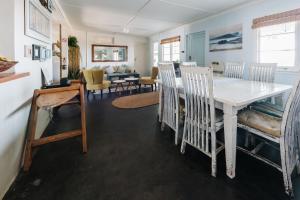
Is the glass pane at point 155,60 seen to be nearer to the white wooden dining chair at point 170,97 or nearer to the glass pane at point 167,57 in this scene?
the glass pane at point 167,57

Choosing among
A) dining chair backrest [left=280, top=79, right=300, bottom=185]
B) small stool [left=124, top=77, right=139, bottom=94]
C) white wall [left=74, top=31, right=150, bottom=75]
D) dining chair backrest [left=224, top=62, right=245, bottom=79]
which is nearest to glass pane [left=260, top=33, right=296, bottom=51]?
dining chair backrest [left=224, top=62, right=245, bottom=79]

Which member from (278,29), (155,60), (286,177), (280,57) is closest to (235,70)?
(280,57)

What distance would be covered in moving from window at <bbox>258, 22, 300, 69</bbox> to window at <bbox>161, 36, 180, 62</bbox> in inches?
117

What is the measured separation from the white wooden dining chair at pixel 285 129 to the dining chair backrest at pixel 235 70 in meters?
1.59

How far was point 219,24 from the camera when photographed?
440 cm

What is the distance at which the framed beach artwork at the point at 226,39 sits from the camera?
12.9ft

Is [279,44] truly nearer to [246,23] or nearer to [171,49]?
[246,23]

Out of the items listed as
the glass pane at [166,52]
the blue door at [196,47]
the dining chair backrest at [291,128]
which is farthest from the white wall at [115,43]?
the dining chair backrest at [291,128]

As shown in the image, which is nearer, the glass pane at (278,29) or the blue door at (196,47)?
the glass pane at (278,29)

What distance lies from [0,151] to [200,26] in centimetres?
524

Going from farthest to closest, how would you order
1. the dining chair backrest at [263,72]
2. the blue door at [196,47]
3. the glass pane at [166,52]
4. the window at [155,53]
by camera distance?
the window at [155,53] < the glass pane at [166,52] < the blue door at [196,47] < the dining chair backrest at [263,72]

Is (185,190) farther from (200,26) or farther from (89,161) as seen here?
(200,26)

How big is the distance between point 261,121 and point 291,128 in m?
0.22

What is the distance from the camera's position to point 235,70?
125 inches
